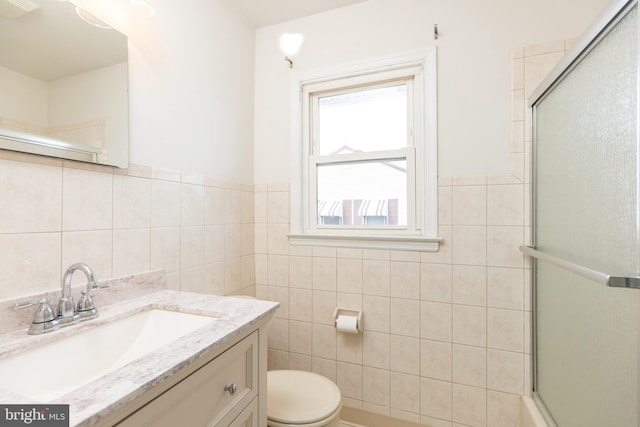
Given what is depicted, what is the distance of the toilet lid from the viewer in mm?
1185

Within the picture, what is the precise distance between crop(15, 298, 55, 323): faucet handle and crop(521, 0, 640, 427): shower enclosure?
1.49m

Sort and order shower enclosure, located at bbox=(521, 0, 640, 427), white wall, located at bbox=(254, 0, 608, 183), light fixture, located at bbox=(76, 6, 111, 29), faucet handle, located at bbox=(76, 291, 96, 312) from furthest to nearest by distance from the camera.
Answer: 1. white wall, located at bbox=(254, 0, 608, 183)
2. light fixture, located at bbox=(76, 6, 111, 29)
3. faucet handle, located at bbox=(76, 291, 96, 312)
4. shower enclosure, located at bbox=(521, 0, 640, 427)

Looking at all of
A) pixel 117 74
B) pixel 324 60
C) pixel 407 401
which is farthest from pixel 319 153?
pixel 407 401

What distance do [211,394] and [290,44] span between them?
6.42 feet

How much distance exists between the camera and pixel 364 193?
5.99 ft

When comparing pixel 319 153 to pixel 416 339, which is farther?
pixel 319 153

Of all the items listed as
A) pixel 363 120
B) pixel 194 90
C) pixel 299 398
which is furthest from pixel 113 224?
pixel 363 120

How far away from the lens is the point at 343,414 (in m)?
1.73

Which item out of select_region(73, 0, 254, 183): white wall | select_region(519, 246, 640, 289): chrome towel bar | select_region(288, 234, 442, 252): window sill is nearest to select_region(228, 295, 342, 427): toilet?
select_region(288, 234, 442, 252): window sill

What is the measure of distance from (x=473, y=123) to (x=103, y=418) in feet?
5.76

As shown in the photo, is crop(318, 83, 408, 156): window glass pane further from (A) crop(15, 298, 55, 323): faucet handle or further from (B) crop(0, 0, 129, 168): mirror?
(A) crop(15, 298, 55, 323): faucet handle

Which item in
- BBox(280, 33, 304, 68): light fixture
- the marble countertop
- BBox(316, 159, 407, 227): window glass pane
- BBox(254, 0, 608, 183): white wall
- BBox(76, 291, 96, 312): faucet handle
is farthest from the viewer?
BBox(280, 33, 304, 68): light fixture

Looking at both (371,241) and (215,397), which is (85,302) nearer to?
(215,397)

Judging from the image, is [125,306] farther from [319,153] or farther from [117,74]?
[319,153]
